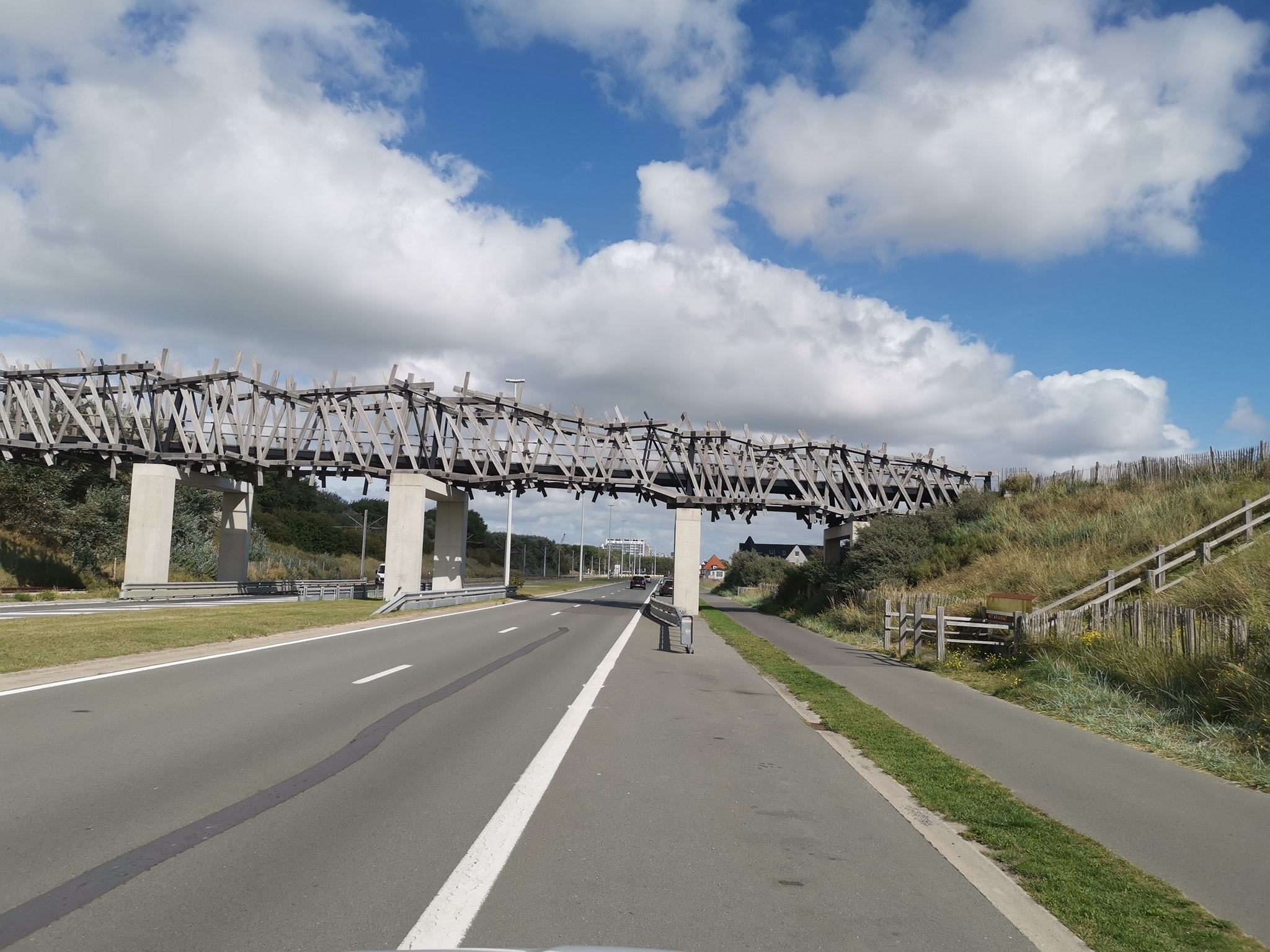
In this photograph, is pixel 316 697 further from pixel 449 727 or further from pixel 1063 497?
pixel 1063 497

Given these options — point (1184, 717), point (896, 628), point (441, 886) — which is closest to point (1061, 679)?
point (1184, 717)

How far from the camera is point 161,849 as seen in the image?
5777 mm

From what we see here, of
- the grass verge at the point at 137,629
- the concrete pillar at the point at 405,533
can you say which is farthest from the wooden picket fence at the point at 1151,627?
the concrete pillar at the point at 405,533

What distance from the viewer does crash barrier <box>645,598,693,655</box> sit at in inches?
Result: 910

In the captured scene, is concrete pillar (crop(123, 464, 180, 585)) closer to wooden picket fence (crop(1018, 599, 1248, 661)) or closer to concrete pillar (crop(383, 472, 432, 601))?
concrete pillar (crop(383, 472, 432, 601))

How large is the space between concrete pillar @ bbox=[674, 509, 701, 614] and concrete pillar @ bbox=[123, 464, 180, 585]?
23.7 metres

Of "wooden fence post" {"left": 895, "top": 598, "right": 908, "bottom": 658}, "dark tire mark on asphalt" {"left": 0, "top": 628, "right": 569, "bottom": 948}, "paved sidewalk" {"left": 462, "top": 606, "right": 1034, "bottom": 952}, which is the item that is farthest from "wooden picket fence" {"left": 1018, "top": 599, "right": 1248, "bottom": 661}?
"dark tire mark on asphalt" {"left": 0, "top": 628, "right": 569, "bottom": 948}

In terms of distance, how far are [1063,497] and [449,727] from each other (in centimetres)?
3428

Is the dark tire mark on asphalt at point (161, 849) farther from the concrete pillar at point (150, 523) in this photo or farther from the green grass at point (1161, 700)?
the concrete pillar at point (150, 523)

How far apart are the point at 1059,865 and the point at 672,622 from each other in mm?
23635

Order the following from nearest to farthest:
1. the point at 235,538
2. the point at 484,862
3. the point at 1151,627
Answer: the point at 484,862 → the point at 1151,627 → the point at 235,538

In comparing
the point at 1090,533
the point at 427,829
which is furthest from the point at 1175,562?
the point at 427,829

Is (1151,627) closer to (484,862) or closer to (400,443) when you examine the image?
(484,862)

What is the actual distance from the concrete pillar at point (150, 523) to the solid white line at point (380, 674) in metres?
31.1
